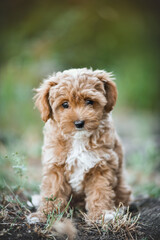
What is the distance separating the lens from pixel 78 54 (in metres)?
11.1

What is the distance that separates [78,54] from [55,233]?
8060 millimetres

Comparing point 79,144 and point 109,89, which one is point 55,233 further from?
point 109,89

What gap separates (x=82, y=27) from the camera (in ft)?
34.6

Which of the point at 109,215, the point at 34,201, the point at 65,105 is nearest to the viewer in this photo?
the point at 109,215

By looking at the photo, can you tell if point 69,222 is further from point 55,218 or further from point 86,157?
point 86,157

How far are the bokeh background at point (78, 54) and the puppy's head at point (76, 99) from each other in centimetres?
330

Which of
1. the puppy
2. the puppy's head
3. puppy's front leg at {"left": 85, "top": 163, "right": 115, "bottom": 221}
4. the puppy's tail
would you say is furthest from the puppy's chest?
the puppy's tail

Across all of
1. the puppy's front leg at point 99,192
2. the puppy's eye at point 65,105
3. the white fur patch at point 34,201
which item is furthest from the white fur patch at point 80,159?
the white fur patch at point 34,201

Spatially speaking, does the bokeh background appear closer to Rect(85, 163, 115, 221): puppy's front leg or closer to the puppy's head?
Rect(85, 163, 115, 221): puppy's front leg

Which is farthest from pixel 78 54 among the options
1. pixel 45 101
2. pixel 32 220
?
pixel 32 220

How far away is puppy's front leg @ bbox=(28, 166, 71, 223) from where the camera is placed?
4434 millimetres

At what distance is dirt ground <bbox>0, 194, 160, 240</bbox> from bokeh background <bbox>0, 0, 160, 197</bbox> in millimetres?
3059

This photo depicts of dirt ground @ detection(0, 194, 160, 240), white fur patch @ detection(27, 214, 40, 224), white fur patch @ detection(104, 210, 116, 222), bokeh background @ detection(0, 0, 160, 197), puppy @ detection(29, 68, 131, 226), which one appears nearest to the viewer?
dirt ground @ detection(0, 194, 160, 240)

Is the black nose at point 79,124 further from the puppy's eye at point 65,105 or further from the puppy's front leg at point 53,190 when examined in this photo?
the puppy's front leg at point 53,190
